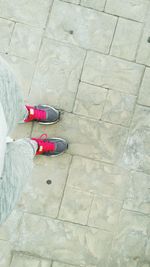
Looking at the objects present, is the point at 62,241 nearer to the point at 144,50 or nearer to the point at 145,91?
the point at 145,91

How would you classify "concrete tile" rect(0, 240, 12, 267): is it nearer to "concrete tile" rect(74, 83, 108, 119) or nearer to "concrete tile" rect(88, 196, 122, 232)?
"concrete tile" rect(88, 196, 122, 232)

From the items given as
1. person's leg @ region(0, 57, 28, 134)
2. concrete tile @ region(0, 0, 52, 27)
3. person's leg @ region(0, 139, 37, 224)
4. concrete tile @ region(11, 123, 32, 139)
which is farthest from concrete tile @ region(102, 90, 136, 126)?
person's leg @ region(0, 57, 28, 134)

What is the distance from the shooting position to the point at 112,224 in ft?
11.7

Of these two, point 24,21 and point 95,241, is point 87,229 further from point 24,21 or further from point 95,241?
point 24,21

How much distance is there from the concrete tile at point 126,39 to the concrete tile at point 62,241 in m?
1.60

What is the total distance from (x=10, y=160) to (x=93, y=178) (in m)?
1.52

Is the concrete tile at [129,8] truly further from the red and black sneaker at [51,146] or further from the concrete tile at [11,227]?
the concrete tile at [11,227]

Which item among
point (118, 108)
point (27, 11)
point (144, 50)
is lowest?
point (118, 108)

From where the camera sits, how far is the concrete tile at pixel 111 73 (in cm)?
358

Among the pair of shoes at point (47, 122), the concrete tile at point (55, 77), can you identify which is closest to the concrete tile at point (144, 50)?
the concrete tile at point (55, 77)

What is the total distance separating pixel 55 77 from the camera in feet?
11.7

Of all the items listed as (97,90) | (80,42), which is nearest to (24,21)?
(80,42)

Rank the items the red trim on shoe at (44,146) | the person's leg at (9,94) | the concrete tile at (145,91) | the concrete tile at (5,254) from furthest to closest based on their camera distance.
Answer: the concrete tile at (145,91) → the concrete tile at (5,254) → the red trim on shoe at (44,146) → the person's leg at (9,94)

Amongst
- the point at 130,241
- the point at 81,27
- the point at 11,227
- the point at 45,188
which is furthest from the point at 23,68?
the point at 130,241
